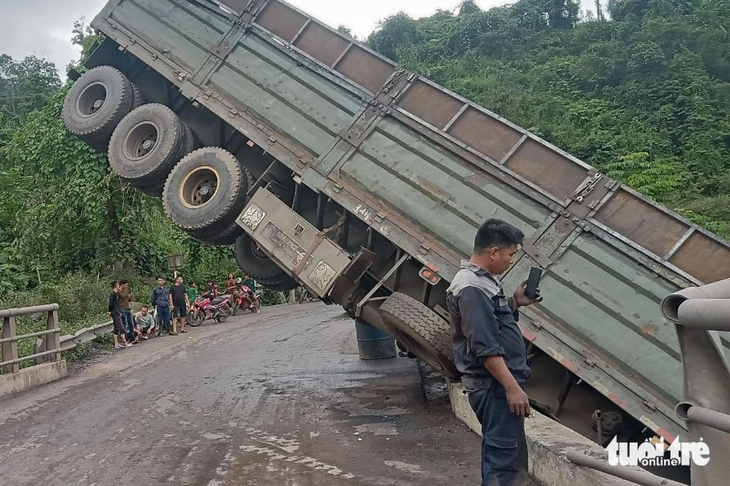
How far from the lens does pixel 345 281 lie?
6.23 meters

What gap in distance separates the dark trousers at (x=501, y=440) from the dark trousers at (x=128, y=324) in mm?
10630

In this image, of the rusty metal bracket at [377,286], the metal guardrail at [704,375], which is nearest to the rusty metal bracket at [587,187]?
the rusty metal bracket at [377,286]

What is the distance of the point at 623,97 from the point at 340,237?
3035 centimetres

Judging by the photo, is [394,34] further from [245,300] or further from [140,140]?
[140,140]

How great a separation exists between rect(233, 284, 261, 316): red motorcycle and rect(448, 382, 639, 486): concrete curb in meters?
16.2

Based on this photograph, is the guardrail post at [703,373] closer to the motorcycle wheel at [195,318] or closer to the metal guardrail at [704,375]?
the metal guardrail at [704,375]

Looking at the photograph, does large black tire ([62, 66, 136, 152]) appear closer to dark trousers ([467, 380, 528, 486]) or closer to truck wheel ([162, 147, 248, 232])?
truck wheel ([162, 147, 248, 232])

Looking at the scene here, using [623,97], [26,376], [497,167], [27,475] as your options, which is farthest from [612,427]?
[623,97]

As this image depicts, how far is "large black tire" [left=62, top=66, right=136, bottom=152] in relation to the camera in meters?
7.53

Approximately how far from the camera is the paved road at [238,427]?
13.9ft

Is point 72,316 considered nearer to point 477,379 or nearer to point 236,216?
point 236,216

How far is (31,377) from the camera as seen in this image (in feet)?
25.6

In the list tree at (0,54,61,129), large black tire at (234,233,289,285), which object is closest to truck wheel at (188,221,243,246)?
large black tire at (234,233,289,285)

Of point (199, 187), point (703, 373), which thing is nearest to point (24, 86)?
point (199, 187)
